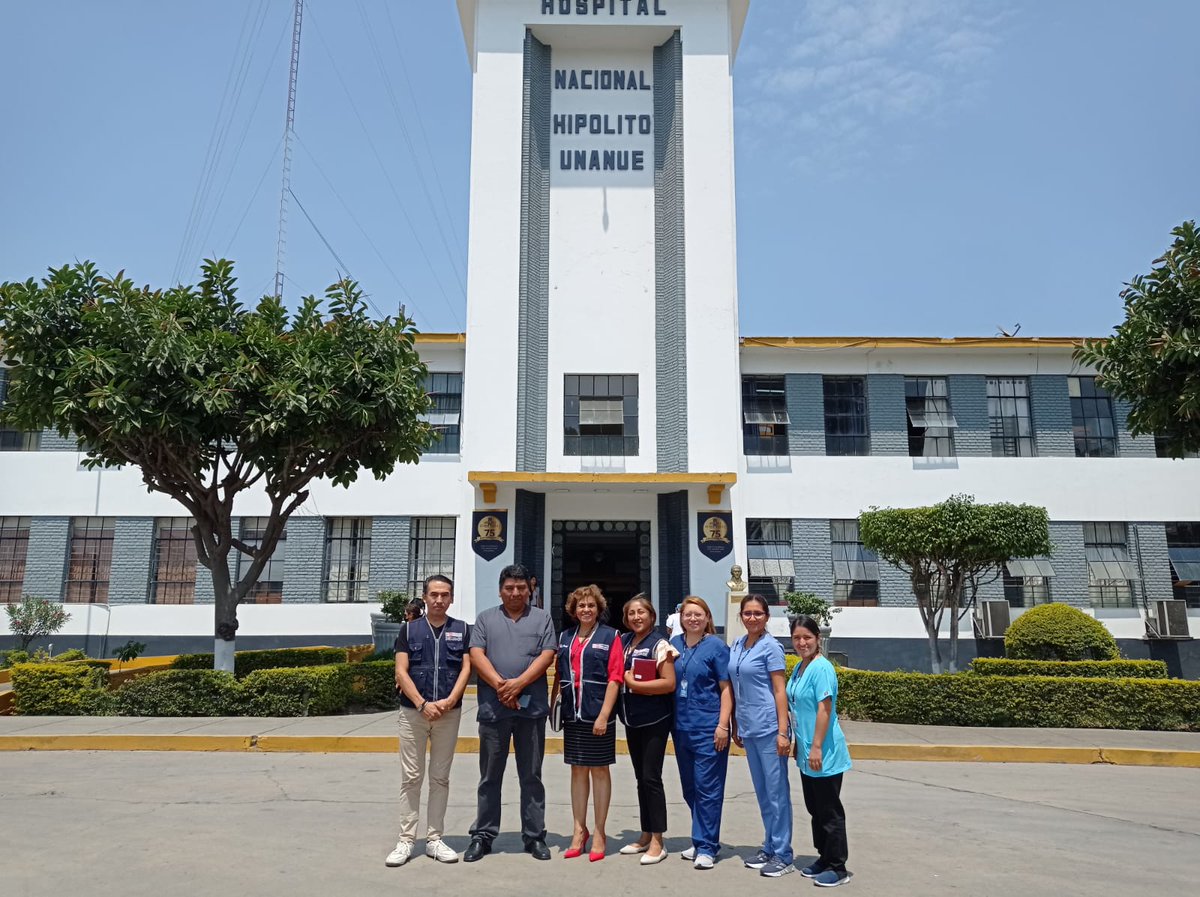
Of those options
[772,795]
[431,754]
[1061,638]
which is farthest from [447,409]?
[772,795]

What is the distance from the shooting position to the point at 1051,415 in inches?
832

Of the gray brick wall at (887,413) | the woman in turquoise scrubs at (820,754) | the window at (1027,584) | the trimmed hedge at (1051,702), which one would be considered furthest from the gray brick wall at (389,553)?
the woman in turquoise scrubs at (820,754)

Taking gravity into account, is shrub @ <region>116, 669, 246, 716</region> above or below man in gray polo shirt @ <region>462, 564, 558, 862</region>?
below

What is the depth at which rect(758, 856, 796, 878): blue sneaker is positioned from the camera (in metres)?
5.80

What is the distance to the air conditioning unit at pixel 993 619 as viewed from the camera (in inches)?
765

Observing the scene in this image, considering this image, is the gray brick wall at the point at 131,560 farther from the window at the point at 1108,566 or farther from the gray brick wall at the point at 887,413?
the window at the point at 1108,566

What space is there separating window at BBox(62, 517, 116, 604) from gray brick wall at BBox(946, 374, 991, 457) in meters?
19.1

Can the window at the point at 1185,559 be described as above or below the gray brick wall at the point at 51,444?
below

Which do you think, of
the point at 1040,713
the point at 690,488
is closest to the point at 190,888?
the point at 1040,713

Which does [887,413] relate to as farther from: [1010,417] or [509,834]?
[509,834]

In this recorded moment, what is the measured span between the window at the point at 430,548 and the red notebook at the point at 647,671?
48.4 feet

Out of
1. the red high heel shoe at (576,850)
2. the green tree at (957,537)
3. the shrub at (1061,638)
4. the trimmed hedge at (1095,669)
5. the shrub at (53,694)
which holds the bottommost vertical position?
the red high heel shoe at (576,850)

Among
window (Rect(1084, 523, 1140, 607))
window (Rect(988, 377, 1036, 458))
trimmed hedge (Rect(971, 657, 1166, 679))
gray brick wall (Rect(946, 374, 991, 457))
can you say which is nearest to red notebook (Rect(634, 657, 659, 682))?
trimmed hedge (Rect(971, 657, 1166, 679))

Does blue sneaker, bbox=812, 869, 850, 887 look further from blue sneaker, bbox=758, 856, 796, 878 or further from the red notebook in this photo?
the red notebook
